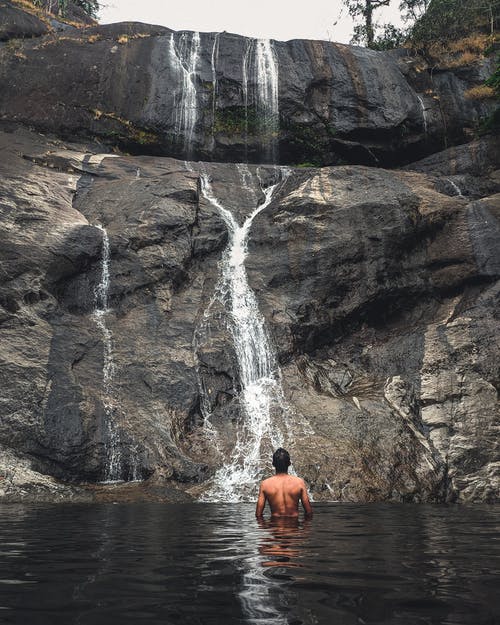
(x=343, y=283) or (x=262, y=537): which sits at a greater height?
(x=343, y=283)

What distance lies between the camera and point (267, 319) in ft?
59.6

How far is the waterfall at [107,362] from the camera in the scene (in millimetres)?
13923

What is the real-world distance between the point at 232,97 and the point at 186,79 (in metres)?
2.14

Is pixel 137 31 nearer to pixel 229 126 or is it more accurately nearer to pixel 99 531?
pixel 229 126

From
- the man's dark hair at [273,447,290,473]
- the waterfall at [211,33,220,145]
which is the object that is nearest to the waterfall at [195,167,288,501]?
the man's dark hair at [273,447,290,473]

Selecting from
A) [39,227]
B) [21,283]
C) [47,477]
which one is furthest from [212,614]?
[39,227]

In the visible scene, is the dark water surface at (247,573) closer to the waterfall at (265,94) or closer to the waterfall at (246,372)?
the waterfall at (246,372)

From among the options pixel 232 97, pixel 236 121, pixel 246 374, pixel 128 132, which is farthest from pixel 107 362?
pixel 232 97

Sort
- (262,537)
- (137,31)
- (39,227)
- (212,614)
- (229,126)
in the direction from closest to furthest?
(212,614), (262,537), (39,227), (229,126), (137,31)

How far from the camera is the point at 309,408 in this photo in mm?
16062

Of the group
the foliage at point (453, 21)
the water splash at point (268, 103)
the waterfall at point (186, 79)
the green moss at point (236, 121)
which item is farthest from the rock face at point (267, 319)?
the foliage at point (453, 21)

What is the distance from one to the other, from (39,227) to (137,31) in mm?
15476

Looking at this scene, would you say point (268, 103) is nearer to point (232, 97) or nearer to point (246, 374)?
point (232, 97)

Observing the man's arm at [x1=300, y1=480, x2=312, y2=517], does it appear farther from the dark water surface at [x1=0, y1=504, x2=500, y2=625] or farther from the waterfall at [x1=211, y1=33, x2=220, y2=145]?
the waterfall at [x1=211, y1=33, x2=220, y2=145]
